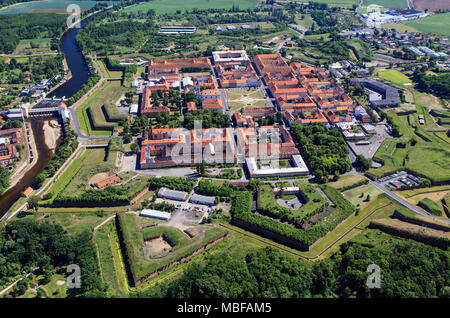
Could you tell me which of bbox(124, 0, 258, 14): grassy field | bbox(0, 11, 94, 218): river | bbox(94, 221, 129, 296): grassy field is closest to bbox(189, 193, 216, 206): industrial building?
bbox(94, 221, 129, 296): grassy field

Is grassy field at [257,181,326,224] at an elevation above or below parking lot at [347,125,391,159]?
below

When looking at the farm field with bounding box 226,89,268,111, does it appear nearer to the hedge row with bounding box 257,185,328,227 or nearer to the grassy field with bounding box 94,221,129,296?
the hedge row with bounding box 257,185,328,227

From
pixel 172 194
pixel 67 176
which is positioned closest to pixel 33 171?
pixel 67 176

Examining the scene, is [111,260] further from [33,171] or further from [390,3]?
[390,3]

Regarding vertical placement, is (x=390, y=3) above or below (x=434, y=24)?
above

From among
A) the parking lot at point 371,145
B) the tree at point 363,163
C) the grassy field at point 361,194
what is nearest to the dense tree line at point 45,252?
the grassy field at point 361,194

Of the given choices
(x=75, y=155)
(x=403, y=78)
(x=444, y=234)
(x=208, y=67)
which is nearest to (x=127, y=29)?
(x=208, y=67)
